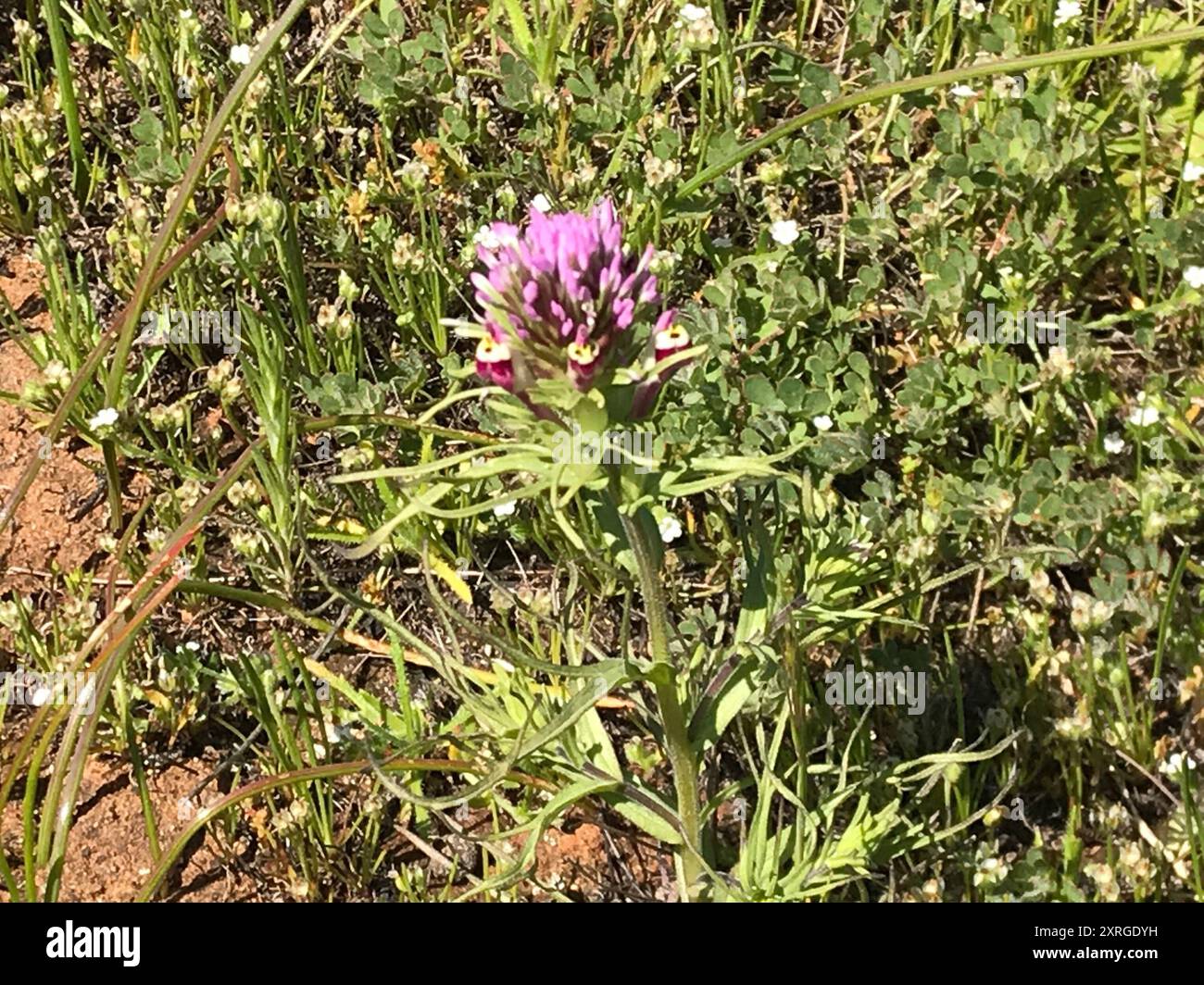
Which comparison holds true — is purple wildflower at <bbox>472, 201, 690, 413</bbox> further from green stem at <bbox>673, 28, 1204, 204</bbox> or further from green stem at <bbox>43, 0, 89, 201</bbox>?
green stem at <bbox>43, 0, 89, 201</bbox>

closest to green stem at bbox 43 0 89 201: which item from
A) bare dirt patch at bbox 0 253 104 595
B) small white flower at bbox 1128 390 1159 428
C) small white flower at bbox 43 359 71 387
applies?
bare dirt patch at bbox 0 253 104 595

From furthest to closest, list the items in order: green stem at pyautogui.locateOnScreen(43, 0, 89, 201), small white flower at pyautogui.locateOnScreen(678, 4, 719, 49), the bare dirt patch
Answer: green stem at pyautogui.locateOnScreen(43, 0, 89, 201), small white flower at pyautogui.locateOnScreen(678, 4, 719, 49), the bare dirt patch

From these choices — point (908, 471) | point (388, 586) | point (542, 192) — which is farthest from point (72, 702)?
point (908, 471)

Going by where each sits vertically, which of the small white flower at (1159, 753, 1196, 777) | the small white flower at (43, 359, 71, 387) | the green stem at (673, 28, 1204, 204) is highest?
the green stem at (673, 28, 1204, 204)

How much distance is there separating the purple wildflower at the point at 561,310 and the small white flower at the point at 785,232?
49.0 inches

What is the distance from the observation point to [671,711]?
2.12m

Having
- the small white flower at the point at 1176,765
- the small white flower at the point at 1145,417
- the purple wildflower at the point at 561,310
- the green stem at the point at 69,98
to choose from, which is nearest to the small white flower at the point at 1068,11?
the small white flower at the point at 1145,417

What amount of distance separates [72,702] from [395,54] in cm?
172

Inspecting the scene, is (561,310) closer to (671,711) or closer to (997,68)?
(671,711)

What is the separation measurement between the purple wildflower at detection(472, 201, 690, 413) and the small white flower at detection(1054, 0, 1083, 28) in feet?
5.96

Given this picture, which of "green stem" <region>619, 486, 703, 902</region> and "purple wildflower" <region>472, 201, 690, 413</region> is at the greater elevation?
"purple wildflower" <region>472, 201, 690, 413</region>

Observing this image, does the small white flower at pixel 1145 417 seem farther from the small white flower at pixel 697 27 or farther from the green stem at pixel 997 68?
the small white flower at pixel 697 27

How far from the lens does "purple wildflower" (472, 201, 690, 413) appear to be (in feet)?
5.81

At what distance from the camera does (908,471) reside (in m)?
2.97
